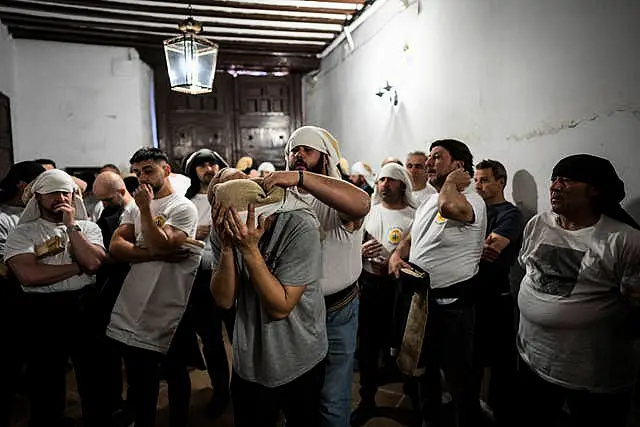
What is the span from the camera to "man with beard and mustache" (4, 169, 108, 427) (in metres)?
2.82

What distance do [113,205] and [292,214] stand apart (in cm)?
247

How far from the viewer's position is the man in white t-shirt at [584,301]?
2.15m

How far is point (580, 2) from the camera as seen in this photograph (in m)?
2.95

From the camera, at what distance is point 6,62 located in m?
7.39

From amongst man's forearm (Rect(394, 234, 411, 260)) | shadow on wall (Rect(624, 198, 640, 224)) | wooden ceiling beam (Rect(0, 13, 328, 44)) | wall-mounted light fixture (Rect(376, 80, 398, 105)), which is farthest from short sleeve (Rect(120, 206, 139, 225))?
wooden ceiling beam (Rect(0, 13, 328, 44))

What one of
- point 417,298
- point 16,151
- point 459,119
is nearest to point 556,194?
point 417,298

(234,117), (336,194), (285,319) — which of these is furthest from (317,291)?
(234,117)

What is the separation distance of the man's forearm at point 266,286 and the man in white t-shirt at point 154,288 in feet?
3.95

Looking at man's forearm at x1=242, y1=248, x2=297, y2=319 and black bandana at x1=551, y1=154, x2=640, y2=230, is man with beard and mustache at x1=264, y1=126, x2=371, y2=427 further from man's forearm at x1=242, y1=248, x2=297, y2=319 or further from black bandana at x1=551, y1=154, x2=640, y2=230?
black bandana at x1=551, y1=154, x2=640, y2=230

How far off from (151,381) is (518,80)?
10.8 feet

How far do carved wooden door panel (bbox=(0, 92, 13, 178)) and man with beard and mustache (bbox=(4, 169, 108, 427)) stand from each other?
15.6ft

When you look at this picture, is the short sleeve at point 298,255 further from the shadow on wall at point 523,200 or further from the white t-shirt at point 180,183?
the white t-shirt at point 180,183

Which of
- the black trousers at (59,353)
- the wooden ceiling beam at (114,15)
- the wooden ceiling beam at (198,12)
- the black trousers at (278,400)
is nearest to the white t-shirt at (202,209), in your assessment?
the black trousers at (59,353)

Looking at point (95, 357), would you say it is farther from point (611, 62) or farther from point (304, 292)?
point (611, 62)
